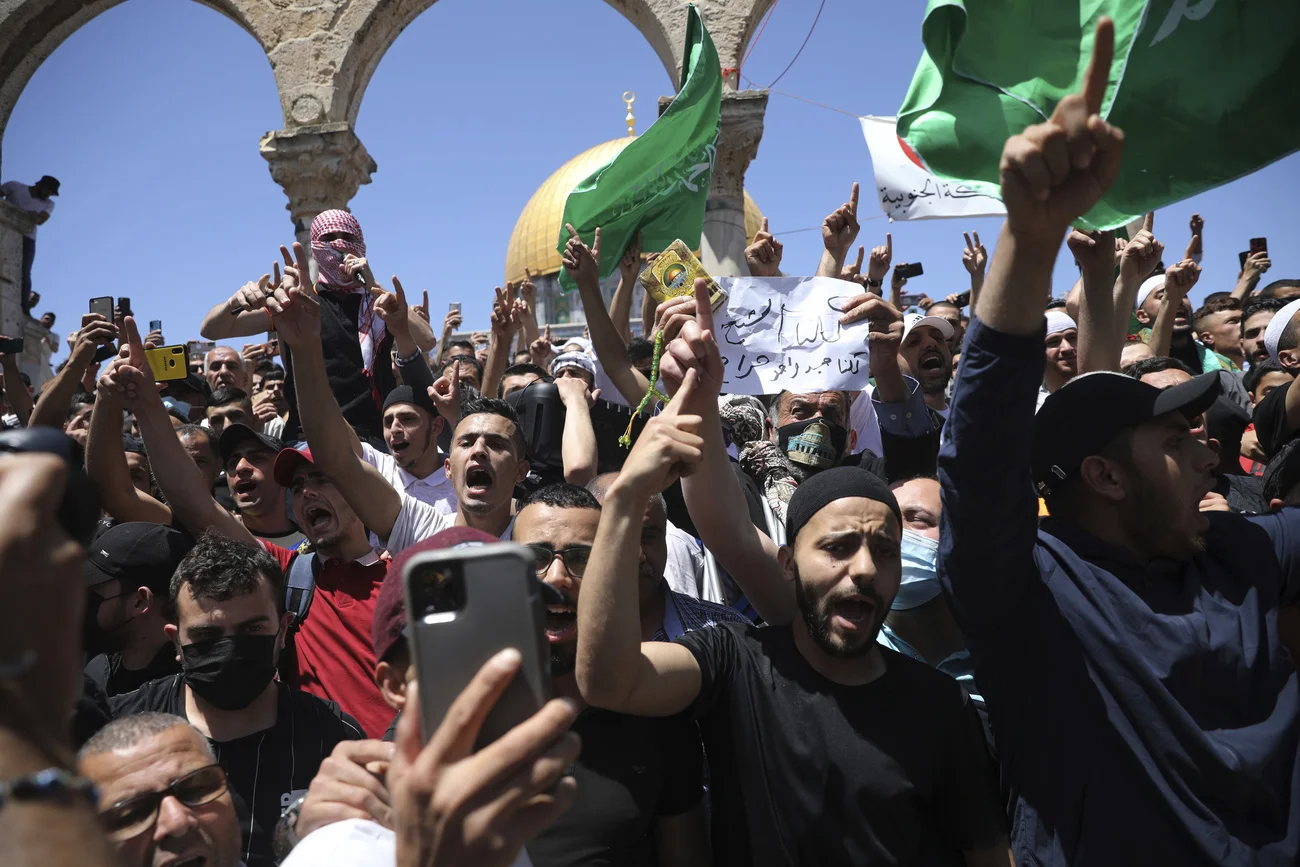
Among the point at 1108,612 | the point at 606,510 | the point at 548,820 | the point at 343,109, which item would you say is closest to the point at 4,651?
the point at 548,820

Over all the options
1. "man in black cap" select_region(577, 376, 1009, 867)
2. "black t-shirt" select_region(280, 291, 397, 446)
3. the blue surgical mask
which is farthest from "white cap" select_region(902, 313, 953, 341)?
"man in black cap" select_region(577, 376, 1009, 867)

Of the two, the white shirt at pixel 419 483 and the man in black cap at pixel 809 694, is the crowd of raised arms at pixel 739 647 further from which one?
the white shirt at pixel 419 483

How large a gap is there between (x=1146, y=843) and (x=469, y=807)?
1525mm

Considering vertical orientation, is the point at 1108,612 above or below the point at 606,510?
below

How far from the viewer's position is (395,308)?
543 centimetres

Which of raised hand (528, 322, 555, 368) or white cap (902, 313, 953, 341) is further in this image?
raised hand (528, 322, 555, 368)

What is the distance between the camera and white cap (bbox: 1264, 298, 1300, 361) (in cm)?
Result: 465

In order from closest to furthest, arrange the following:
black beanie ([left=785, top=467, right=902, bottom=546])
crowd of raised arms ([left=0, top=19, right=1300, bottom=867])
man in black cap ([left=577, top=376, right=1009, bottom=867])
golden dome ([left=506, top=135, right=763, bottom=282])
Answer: crowd of raised arms ([left=0, top=19, right=1300, bottom=867]), man in black cap ([left=577, top=376, right=1009, bottom=867]), black beanie ([left=785, top=467, right=902, bottom=546]), golden dome ([left=506, top=135, right=763, bottom=282])

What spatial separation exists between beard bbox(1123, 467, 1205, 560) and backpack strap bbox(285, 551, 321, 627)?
2.70m

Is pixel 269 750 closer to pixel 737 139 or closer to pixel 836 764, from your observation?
pixel 836 764

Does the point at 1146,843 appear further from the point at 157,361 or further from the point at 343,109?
the point at 343,109

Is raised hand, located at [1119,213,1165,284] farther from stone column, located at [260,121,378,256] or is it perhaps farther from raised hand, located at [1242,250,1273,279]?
stone column, located at [260,121,378,256]

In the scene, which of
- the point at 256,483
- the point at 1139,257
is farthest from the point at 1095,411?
the point at 256,483

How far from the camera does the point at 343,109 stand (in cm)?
1029
